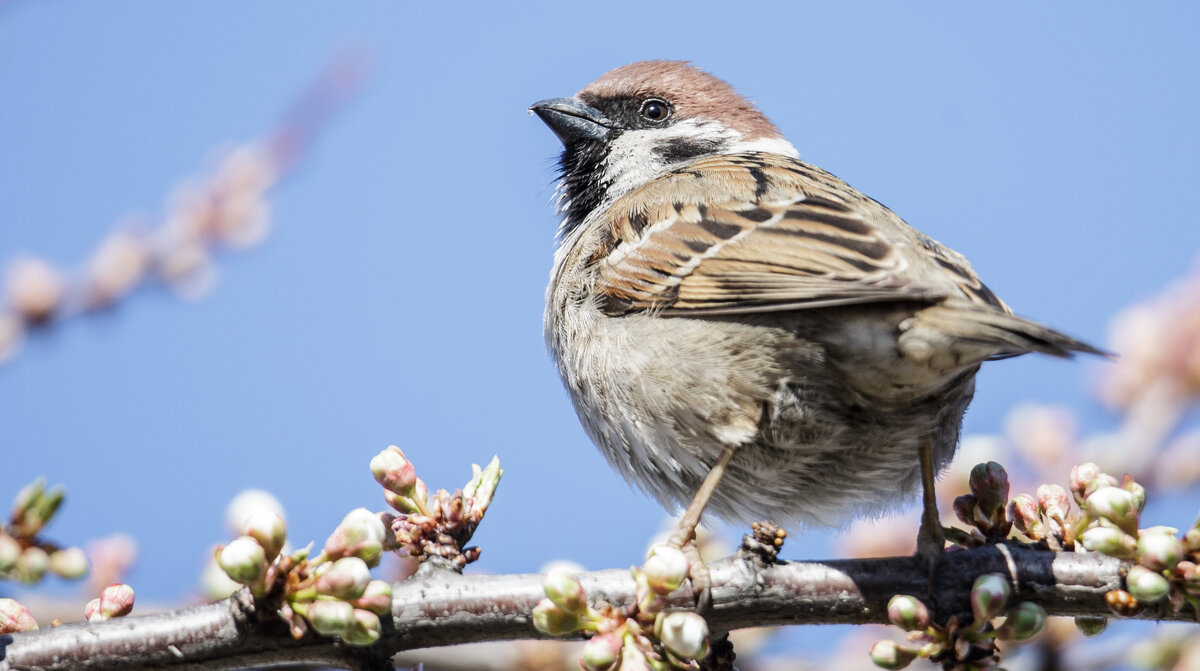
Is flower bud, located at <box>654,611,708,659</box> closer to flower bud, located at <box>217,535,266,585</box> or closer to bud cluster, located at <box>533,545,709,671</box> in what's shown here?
bud cluster, located at <box>533,545,709,671</box>

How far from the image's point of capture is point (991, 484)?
2807 millimetres

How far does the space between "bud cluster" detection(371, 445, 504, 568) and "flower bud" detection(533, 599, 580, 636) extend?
1.16 feet

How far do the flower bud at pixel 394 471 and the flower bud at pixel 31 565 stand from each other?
2.34ft

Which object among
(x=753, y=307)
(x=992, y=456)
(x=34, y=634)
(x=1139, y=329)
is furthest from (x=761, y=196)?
(x=34, y=634)

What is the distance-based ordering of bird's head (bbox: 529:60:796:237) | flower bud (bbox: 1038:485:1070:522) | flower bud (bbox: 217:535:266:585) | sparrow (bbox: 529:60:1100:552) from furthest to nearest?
bird's head (bbox: 529:60:796:237), sparrow (bbox: 529:60:1100:552), flower bud (bbox: 1038:485:1070:522), flower bud (bbox: 217:535:266:585)

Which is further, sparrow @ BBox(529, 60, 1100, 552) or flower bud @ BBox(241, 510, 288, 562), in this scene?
sparrow @ BBox(529, 60, 1100, 552)

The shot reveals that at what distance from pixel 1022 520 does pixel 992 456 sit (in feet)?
3.91

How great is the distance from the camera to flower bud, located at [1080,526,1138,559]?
2420 mm

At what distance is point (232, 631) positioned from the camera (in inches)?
91.2

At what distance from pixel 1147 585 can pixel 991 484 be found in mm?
489

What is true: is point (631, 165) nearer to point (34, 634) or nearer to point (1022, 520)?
point (1022, 520)

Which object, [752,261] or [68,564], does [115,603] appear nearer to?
[68,564]

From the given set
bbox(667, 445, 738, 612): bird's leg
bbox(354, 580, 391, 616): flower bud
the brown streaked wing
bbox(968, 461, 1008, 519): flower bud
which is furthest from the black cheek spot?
bbox(354, 580, 391, 616): flower bud

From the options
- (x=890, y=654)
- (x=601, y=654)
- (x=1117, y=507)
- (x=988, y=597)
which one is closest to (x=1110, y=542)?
(x=1117, y=507)
